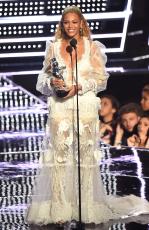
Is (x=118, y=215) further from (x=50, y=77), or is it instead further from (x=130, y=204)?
(x=50, y=77)

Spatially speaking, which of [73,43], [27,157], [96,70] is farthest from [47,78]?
[27,157]

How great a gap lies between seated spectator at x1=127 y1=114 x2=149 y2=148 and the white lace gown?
2.35 m

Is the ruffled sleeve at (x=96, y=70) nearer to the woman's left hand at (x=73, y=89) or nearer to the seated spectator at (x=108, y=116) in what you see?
→ the woman's left hand at (x=73, y=89)

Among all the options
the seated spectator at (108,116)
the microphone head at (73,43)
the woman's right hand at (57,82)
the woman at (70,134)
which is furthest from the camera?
the seated spectator at (108,116)

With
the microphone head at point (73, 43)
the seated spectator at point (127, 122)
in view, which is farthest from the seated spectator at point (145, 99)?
the microphone head at point (73, 43)

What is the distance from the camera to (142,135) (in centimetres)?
754

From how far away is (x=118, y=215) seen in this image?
538 cm

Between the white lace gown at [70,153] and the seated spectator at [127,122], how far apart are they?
2324 millimetres

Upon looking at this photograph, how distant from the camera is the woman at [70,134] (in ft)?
16.6

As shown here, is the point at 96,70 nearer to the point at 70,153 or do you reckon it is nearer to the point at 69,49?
the point at 69,49

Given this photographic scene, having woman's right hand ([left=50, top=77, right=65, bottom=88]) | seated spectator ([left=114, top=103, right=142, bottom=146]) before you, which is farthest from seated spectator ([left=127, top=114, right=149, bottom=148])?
woman's right hand ([left=50, top=77, right=65, bottom=88])

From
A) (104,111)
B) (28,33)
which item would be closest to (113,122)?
(104,111)

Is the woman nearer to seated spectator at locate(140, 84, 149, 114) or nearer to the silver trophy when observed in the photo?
the silver trophy

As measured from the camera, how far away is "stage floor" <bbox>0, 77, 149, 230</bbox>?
621cm
